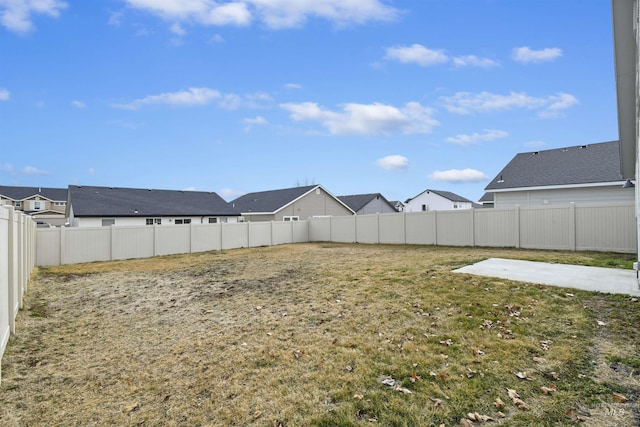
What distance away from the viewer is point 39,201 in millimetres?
51938

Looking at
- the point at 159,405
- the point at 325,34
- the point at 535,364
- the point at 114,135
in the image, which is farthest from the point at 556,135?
the point at 114,135

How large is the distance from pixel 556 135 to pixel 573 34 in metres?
11.0

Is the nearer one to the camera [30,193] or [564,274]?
[564,274]

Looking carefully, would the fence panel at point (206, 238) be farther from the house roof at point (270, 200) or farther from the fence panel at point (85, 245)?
the house roof at point (270, 200)

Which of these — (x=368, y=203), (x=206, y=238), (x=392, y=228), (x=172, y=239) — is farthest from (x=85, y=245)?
(x=368, y=203)

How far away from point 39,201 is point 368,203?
2008 inches

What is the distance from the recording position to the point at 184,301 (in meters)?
7.30

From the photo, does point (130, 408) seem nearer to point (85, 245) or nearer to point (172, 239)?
point (85, 245)

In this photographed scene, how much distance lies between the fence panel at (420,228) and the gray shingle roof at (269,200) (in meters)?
13.5

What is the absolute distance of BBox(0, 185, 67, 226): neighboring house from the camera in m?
48.3

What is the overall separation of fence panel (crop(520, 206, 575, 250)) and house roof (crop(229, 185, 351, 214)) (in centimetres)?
1901

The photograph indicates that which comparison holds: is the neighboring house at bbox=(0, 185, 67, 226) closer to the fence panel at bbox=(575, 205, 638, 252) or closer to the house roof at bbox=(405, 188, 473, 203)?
the house roof at bbox=(405, 188, 473, 203)


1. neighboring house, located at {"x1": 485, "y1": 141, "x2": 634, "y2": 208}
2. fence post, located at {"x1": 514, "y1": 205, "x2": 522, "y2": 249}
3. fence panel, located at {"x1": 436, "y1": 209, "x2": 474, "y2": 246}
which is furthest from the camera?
neighboring house, located at {"x1": 485, "y1": 141, "x2": 634, "y2": 208}

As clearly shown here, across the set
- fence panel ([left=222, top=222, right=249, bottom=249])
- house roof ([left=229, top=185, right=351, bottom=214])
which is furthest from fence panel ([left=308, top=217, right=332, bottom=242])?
house roof ([left=229, top=185, right=351, bottom=214])
